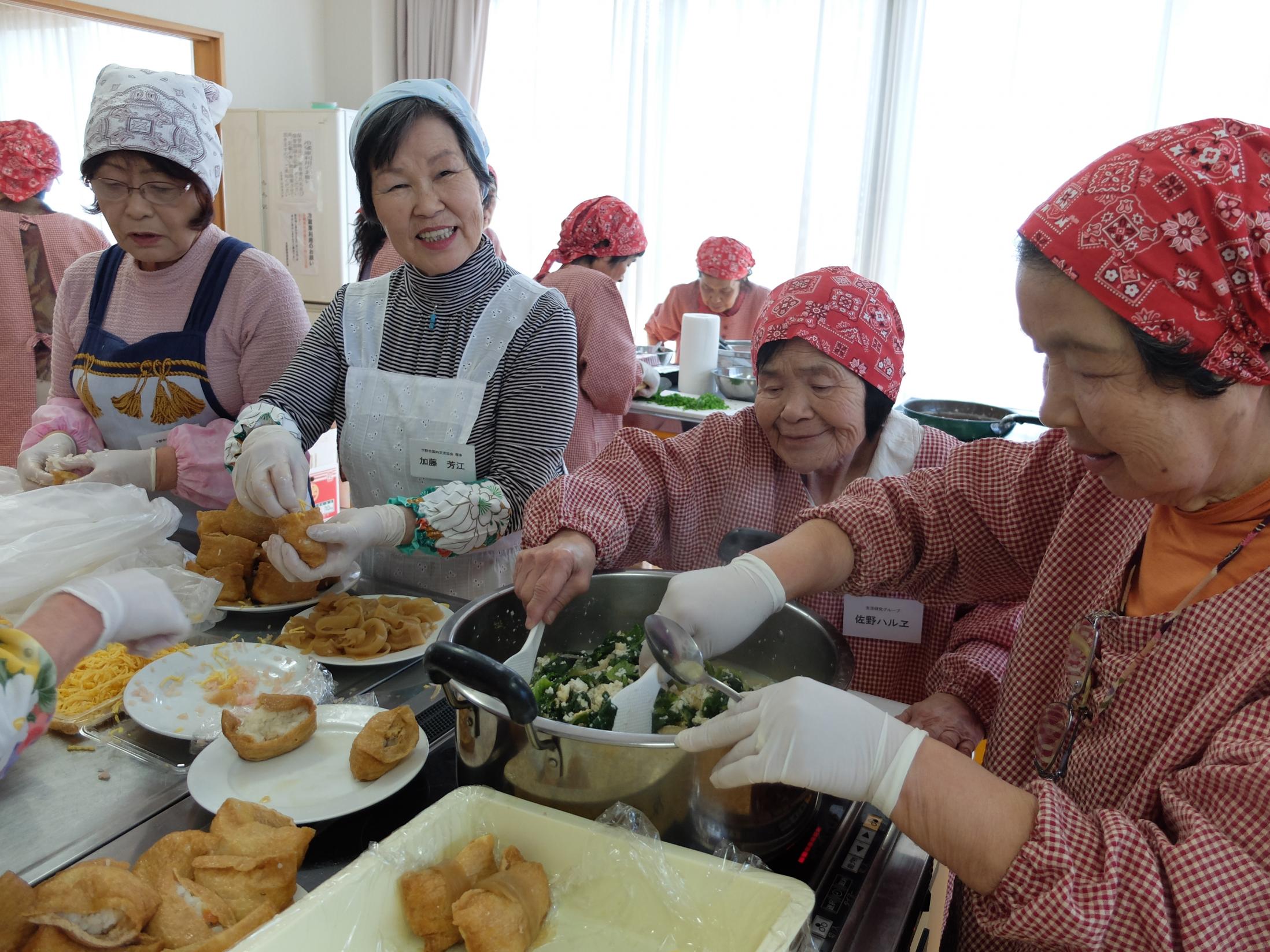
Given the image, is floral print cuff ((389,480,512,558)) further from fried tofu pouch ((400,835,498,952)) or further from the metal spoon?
fried tofu pouch ((400,835,498,952))

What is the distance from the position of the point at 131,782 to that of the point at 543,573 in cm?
63

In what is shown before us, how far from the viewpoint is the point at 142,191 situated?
7.20ft

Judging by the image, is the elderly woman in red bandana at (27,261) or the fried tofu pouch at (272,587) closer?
the fried tofu pouch at (272,587)

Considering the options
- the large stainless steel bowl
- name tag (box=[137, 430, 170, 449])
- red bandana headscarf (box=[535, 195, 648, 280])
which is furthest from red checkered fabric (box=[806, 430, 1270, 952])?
red bandana headscarf (box=[535, 195, 648, 280])

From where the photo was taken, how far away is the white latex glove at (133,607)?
1010mm

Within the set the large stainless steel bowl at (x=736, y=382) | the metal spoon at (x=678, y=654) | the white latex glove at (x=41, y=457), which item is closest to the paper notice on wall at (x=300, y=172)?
the large stainless steel bowl at (x=736, y=382)

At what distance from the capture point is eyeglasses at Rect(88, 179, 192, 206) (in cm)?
220

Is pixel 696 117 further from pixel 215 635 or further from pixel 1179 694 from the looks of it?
pixel 1179 694

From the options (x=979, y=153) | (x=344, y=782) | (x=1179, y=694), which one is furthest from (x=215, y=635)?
(x=979, y=153)

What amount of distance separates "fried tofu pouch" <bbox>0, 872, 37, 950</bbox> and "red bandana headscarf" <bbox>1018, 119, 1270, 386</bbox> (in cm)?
120

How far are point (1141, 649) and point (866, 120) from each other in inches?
207

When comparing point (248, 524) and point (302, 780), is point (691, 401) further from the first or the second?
point (302, 780)

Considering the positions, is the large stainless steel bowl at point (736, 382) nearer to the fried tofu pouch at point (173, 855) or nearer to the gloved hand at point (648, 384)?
the gloved hand at point (648, 384)

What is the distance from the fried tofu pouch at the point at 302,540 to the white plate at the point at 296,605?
0.37ft
